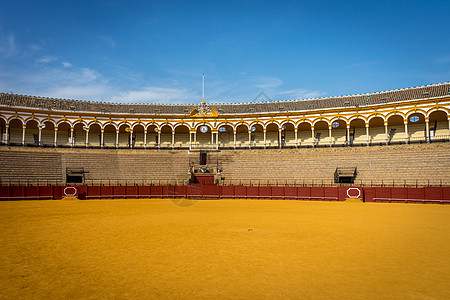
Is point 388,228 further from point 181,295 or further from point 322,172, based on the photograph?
point 322,172

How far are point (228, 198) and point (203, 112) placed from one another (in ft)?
51.5

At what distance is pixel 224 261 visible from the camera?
7172mm

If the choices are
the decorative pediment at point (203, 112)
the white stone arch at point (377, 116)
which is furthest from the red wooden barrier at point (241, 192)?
the decorative pediment at point (203, 112)

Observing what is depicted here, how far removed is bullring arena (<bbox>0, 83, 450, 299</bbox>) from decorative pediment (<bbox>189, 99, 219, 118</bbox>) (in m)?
0.15

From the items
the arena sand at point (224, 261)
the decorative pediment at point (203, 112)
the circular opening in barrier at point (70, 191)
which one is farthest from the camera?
the decorative pediment at point (203, 112)

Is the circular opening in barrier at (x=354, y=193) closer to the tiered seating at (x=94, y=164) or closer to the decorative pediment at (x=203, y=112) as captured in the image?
the tiered seating at (x=94, y=164)

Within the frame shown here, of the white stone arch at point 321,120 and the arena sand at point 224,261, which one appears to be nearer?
the arena sand at point 224,261

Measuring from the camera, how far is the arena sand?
542cm

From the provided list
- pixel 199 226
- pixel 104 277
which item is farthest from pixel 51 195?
pixel 104 277

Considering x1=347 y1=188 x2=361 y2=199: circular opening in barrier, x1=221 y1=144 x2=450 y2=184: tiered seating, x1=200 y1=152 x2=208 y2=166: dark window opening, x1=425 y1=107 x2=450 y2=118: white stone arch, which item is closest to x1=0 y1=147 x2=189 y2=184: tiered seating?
x1=200 y1=152 x2=208 y2=166: dark window opening

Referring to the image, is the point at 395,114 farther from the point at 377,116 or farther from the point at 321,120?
the point at 321,120

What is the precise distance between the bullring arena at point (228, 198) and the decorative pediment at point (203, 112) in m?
0.15

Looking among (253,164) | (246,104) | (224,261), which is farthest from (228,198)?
(224,261)

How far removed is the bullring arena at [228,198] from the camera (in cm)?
607
